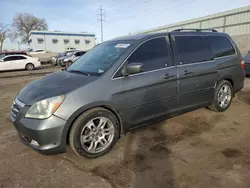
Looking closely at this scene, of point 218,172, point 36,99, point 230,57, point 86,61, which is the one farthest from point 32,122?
point 230,57

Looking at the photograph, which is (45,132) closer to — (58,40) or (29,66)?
(29,66)

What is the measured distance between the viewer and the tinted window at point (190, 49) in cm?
399

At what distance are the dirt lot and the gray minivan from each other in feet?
1.04

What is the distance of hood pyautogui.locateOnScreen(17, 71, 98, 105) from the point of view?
2938 millimetres

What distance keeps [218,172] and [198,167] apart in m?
0.25

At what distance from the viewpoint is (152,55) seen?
364 cm

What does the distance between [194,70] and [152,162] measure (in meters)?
2.07

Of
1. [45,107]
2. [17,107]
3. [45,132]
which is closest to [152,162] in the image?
[45,132]

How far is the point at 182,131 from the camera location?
4023 mm

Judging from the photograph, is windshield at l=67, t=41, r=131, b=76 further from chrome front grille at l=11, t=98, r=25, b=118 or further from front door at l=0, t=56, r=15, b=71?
front door at l=0, t=56, r=15, b=71

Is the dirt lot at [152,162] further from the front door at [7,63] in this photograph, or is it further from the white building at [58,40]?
the white building at [58,40]

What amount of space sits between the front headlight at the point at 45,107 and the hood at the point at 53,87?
71 millimetres

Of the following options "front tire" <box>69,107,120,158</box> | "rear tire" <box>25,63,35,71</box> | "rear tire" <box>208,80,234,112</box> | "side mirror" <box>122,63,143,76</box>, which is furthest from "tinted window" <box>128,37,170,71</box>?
"rear tire" <box>25,63,35,71</box>

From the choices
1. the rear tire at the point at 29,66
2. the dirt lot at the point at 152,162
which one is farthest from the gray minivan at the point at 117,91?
the rear tire at the point at 29,66
